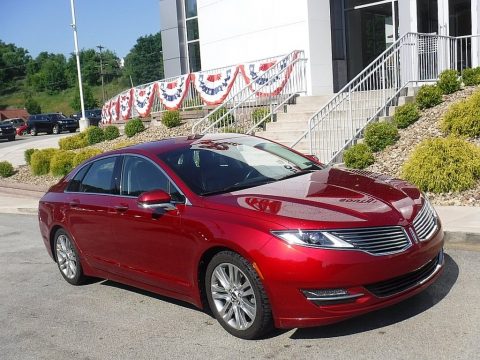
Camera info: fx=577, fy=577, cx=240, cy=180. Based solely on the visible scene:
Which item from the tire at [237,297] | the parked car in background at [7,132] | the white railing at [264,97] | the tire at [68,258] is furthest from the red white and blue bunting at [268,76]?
the parked car in background at [7,132]

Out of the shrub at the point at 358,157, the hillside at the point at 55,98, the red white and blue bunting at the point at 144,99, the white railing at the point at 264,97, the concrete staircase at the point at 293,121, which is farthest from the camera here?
the hillside at the point at 55,98

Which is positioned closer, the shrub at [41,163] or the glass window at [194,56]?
the shrub at [41,163]

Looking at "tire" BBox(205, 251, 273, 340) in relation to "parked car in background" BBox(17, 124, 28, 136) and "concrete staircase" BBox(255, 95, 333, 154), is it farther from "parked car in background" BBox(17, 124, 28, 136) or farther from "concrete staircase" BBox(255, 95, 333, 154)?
"parked car in background" BBox(17, 124, 28, 136)

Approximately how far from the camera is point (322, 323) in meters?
4.16

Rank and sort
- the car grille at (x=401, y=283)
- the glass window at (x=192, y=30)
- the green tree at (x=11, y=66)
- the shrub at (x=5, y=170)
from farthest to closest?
the green tree at (x=11, y=66) < the glass window at (x=192, y=30) < the shrub at (x=5, y=170) < the car grille at (x=401, y=283)

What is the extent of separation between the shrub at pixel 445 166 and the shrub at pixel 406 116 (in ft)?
7.34

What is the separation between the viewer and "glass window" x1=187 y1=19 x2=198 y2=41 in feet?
79.6

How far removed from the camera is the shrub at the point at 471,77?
1197 centimetres

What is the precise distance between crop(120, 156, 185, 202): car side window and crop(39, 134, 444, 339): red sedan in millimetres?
14

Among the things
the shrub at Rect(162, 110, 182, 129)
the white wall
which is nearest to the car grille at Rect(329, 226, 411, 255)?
the white wall

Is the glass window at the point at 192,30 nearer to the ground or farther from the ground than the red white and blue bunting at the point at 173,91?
farther from the ground

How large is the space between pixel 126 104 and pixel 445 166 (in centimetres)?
1720

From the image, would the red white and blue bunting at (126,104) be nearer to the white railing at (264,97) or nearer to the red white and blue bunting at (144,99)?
the red white and blue bunting at (144,99)

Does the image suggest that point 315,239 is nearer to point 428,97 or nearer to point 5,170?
point 428,97
